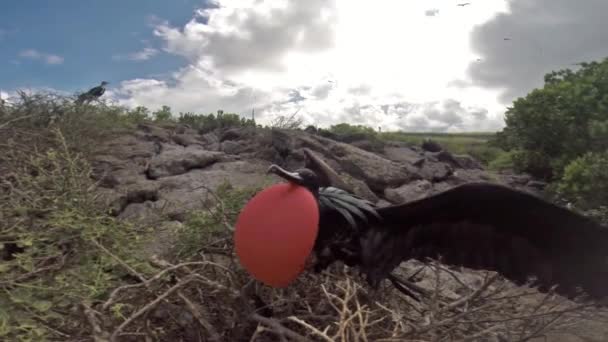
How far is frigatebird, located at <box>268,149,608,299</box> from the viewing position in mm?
1154

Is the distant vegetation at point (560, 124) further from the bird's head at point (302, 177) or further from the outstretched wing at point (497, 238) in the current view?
the bird's head at point (302, 177)

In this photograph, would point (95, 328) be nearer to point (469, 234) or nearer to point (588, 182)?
point (469, 234)

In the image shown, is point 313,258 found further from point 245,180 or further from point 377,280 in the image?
point 245,180

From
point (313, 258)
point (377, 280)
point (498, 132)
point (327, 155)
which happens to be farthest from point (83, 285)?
point (498, 132)

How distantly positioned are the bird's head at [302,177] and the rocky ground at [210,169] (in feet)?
2.56

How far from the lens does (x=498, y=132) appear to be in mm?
9750

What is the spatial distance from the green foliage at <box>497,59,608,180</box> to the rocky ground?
279cm

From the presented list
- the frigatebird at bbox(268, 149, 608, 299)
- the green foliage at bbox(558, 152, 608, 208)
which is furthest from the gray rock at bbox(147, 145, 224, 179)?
the green foliage at bbox(558, 152, 608, 208)

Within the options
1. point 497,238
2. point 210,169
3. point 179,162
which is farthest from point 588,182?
point 497,238

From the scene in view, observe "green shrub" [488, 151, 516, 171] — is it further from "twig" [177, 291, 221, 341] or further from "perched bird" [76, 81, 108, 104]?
"twig" [177, 291, 221, 341]

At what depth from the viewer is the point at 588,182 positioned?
17.9 feet

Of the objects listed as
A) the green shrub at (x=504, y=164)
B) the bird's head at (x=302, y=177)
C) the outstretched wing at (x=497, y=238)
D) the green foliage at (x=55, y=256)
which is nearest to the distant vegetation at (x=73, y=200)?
the green foliage at (x=55, y=256)

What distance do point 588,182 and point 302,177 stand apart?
5.14 m

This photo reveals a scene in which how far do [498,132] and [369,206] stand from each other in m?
9.16
